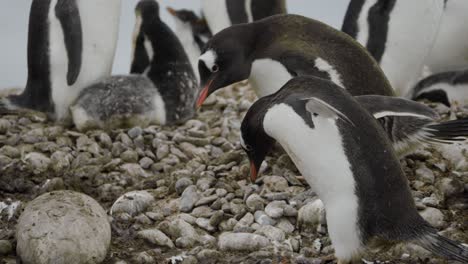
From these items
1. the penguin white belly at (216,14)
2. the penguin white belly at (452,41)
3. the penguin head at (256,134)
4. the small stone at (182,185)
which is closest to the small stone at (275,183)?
the penguin head at (256,134)

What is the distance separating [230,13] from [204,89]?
9.08ft

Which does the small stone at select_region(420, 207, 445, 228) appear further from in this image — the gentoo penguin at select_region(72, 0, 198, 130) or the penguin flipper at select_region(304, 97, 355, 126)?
the gentoo penguin at select_region(72, 0, 198, 130)

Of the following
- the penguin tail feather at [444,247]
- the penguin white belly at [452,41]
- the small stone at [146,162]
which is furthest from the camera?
the penguin white belly at [452,41]

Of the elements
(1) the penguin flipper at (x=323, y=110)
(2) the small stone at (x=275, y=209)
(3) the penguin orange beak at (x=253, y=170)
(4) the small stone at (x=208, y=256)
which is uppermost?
(1) the penguin flipper at (x=323, y=110)

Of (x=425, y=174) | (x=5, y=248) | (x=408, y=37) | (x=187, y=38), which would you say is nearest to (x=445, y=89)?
(x=408, y=37)

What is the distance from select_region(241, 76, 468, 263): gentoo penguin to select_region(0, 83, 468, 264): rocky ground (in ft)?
1.05

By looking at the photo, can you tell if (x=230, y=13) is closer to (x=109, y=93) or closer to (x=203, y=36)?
(x=203, y=36)

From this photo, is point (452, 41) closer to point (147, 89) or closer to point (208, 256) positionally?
point (147, 89)

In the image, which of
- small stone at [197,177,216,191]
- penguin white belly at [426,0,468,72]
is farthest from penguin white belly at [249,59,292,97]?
penguin white belly at [426,0,468,72]

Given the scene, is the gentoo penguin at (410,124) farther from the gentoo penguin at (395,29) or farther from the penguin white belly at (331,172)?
the gentoo penguin at (395,29)

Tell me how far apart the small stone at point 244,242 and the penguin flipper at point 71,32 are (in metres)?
2.40

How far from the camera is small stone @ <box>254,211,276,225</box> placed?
3454 mm

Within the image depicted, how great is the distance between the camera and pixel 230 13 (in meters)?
6.77

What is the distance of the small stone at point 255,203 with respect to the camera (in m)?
3.60
